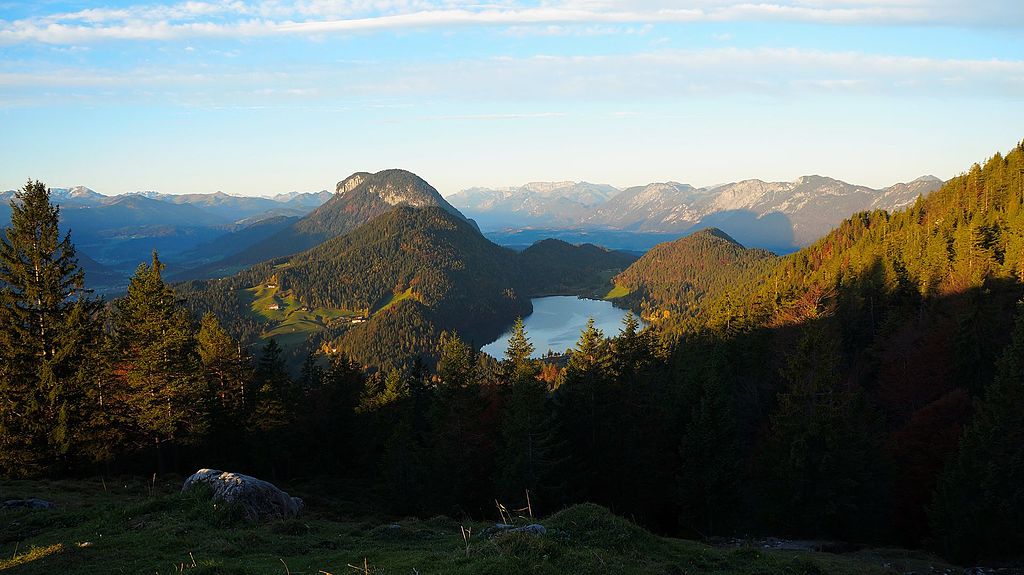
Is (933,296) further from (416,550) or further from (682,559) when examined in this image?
(416,550)

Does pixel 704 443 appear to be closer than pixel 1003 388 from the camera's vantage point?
No

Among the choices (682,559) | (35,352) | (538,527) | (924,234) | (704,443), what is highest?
(924,234)

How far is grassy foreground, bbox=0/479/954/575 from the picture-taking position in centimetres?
1447

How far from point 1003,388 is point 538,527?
26637mm

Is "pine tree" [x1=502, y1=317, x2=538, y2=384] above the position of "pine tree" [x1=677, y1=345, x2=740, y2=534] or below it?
above

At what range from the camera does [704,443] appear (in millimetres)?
35531

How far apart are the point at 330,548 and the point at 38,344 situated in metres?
29.3

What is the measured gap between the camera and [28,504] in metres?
23.8

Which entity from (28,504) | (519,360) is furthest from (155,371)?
(519,360)

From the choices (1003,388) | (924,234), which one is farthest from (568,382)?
(924,234)

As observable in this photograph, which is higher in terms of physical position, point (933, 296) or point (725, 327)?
point (933, 296)

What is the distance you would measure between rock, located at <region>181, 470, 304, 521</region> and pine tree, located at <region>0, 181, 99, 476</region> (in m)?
16.8

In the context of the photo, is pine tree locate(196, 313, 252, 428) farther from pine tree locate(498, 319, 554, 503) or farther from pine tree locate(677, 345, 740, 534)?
pine tree locate(677, 345, 740, 534)

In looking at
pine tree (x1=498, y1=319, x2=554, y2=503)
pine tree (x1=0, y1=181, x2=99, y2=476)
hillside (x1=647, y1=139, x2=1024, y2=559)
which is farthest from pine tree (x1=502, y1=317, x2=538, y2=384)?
pine tree (x1=0, y1=181, x2=99, y2=476)
